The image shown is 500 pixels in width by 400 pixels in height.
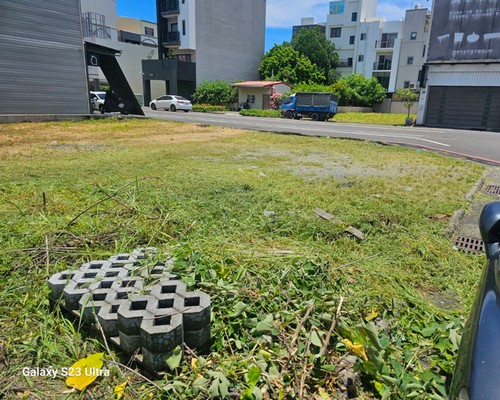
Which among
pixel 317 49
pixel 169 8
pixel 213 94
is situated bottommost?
pixel 213 94

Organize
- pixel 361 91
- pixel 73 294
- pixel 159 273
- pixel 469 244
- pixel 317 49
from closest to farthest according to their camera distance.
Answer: pixel 73 294 → pixel 159 273 → pixel 469 244 → pixel 361 91 → pixel 317 49

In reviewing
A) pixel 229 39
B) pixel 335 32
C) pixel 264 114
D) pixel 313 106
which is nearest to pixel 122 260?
pixel 313 106

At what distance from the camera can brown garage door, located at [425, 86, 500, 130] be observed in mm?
23781

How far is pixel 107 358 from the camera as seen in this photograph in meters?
1.98

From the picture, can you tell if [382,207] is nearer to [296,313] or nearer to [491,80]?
[296,313]

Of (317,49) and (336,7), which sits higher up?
(336,7)

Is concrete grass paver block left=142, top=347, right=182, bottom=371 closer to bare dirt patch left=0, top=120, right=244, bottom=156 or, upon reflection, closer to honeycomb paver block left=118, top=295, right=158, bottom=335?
honeycomb paver block left=118, top=295, right=158, bottom=335

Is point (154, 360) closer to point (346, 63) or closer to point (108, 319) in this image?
point (108, 319)

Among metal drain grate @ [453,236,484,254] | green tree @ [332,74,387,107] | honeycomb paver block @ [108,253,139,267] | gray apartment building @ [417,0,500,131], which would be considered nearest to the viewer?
honeycomb paver block @ [108,253,139,267]

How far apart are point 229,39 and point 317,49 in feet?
37.9

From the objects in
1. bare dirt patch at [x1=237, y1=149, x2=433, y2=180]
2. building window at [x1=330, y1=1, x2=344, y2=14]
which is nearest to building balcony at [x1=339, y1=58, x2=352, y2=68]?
building window at [x1=330, y1=1, x2=344, y2=14]

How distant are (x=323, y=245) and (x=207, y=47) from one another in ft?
137

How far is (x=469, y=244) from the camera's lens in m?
3.88

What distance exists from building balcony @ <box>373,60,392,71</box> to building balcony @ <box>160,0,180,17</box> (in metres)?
26.4
